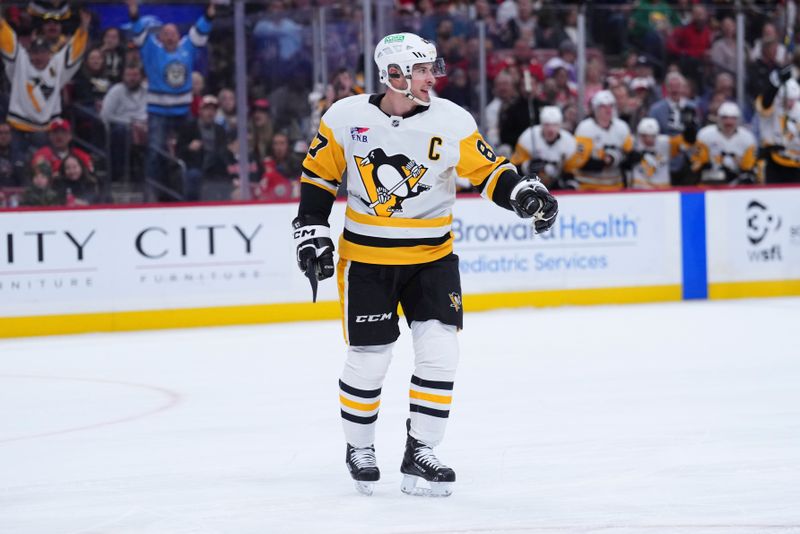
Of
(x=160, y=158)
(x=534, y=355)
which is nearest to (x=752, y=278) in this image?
(x=534, y=355)

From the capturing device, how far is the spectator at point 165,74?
363 inches

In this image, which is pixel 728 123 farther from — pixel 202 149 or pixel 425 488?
→ pixel 425 488

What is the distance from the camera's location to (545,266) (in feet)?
31.9

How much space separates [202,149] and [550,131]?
2.79 meters

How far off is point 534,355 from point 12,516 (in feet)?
13.0

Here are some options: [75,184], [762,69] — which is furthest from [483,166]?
[762,69]

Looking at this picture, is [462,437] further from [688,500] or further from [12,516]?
[12,516]

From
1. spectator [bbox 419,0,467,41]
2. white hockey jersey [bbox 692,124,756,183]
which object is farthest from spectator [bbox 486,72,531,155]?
white hockey jersey [bbox 692,124,756,183]

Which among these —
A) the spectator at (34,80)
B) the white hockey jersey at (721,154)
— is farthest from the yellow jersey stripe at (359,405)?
the white hockey jersey at (721,154)

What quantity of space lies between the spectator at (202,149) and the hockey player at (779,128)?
4.70 meters

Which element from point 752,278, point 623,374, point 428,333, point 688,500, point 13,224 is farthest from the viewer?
point 752,278

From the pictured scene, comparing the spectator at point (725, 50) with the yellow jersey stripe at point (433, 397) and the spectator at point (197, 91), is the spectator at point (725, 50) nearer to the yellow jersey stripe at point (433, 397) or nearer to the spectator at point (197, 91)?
the spectator at point (197, 91)

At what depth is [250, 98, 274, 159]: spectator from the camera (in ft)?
31.2

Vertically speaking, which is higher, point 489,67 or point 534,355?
point 489,67
